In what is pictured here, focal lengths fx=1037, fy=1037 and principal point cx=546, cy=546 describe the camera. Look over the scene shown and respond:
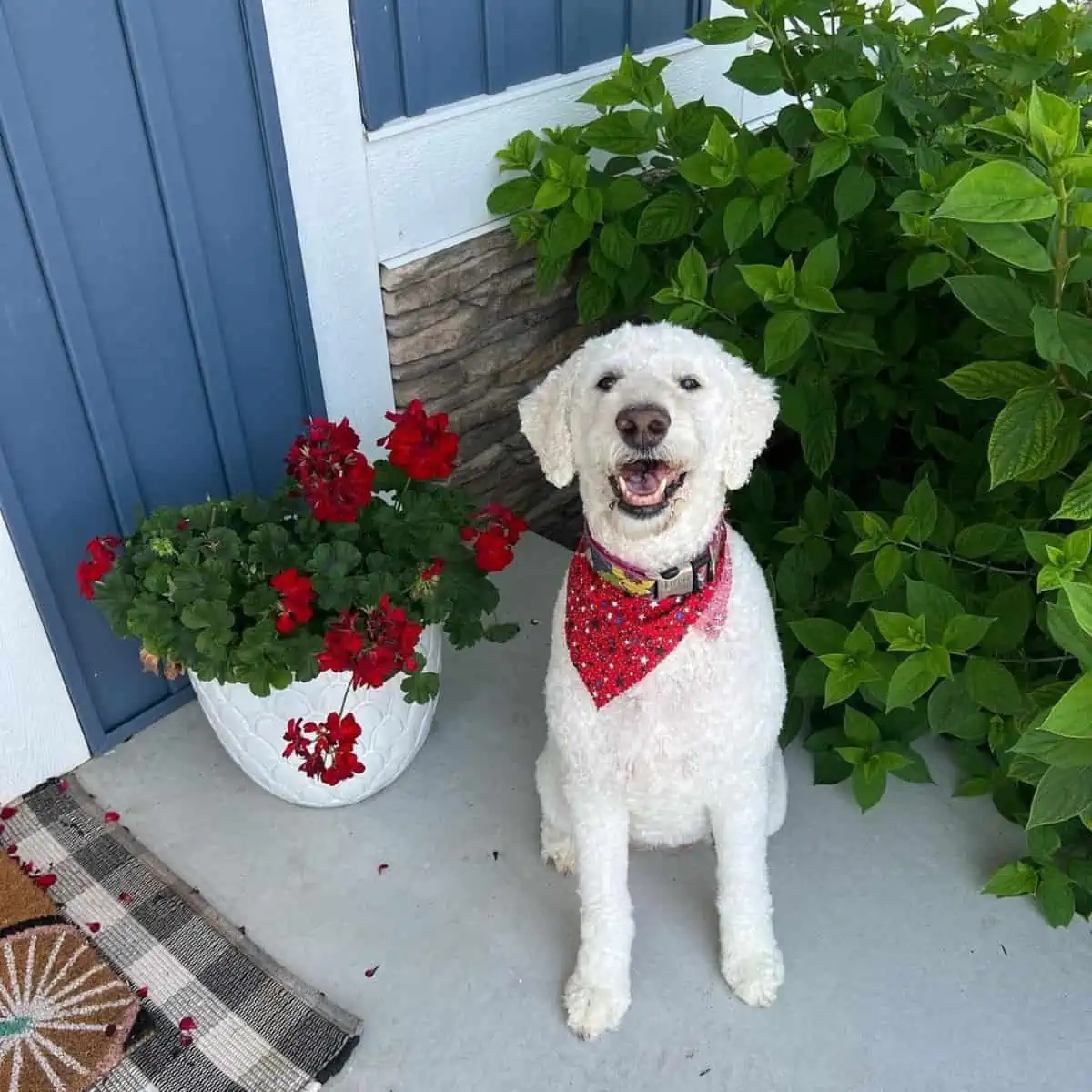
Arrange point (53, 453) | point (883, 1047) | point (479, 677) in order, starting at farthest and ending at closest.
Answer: point (479, 677) → point (53, 453) → point (883, 1047)

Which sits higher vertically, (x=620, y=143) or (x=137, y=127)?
(x=137, y=127)

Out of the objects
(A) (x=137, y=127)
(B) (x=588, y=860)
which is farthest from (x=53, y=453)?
(B) (x=588, y=860)

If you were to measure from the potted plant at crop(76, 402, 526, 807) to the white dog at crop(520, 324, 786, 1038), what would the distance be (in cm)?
30

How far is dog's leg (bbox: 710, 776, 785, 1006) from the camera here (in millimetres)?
1638

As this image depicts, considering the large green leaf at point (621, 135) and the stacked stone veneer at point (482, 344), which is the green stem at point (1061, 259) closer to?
the large green leaf at point (621, 135)

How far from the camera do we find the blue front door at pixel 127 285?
1.68 m

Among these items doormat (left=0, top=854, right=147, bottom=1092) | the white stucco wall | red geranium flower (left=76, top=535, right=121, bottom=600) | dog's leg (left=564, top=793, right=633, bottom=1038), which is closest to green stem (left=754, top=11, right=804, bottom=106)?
dog's leg (left=564, top=793, right=633, bottom=1038)

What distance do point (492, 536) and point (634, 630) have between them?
487 millimetres

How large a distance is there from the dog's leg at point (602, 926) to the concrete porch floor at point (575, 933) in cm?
4

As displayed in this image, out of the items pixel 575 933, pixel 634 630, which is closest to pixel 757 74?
pixel 634 630

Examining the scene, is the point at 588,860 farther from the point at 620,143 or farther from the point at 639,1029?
the point at 620,143

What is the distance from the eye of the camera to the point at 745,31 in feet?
6.40

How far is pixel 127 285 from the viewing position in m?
1.87

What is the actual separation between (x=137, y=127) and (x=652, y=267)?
1147 mm
